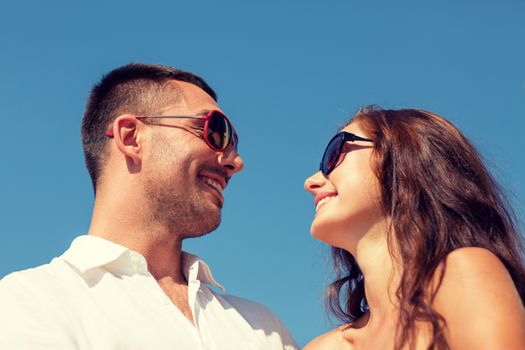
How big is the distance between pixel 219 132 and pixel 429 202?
232 cm

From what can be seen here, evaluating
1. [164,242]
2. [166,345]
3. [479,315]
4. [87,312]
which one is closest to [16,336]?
[87,312]

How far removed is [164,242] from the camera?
5.60m

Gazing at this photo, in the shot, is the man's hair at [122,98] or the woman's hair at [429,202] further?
the man's hair at [122,98]

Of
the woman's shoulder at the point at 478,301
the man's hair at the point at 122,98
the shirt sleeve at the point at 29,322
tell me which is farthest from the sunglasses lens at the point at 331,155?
the shirt sleeve at the point at 29,322

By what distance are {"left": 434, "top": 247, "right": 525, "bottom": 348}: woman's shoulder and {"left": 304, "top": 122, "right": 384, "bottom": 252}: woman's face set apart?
0.76m

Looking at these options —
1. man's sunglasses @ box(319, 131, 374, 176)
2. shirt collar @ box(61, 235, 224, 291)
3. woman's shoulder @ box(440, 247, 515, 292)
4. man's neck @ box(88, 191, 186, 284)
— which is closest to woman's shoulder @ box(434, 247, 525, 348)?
woman's shoulder @ box(440, 247, 515, 292)

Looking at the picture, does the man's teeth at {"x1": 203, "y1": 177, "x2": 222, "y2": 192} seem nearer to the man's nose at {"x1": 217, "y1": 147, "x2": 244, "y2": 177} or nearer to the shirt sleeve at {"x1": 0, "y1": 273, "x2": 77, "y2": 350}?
the man's nose at {"x1": 217, "y1": 147, "x2": 244, "y2": 177}

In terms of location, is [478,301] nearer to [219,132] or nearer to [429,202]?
[429,202]

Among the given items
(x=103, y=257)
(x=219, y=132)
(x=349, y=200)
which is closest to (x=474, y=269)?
(x=349, y=200)

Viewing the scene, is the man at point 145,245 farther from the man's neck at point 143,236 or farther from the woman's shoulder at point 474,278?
the woman's shoulder at point 474,278

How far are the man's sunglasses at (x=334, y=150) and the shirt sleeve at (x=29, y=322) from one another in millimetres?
2009

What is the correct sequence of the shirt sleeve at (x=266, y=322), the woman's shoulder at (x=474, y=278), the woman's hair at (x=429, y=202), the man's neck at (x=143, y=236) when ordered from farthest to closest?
the man's neck at (x=143, y=236) → the shirt sleeve at (x=266, y=322) → the woman's hair at (x=429, y=202) → the woman's shoulder at (x=474, y=278)

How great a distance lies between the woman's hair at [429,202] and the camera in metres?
4.05

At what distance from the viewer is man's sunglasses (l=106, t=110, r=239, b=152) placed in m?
6.09
